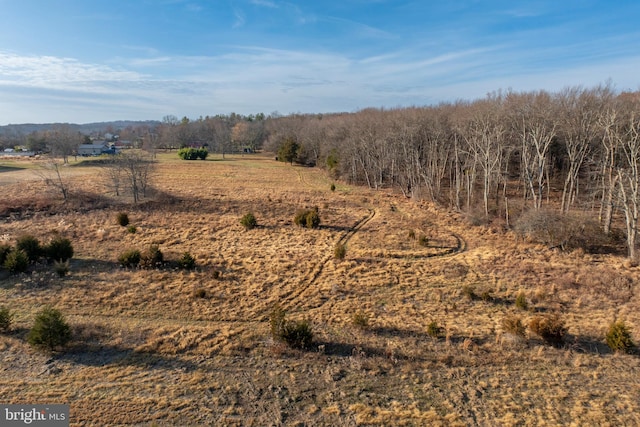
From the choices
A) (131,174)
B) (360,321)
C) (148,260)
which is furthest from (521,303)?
(131,174)

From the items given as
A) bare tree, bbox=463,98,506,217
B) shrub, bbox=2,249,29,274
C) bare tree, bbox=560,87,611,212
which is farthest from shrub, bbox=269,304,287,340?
bare tree, bbox=560,87,611,212

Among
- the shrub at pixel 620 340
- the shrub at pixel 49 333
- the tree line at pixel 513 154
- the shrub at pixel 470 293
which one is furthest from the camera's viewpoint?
the tree line at pixel 513 154

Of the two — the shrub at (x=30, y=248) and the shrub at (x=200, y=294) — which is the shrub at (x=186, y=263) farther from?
the shrub at (x=30, y=248)

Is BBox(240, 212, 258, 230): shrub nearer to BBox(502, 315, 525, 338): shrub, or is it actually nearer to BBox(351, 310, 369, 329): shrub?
BBox(351, 310, 369, 329): shrub

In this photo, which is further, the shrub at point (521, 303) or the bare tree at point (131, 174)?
the bare tree at point (131, 174)

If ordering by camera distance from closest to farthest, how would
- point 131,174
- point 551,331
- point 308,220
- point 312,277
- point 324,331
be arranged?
point 551,331 → point 324,331 → point 312,277 → point 308,220 → point 131,174

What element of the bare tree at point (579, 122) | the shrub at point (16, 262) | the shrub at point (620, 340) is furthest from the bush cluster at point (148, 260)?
the bare tree at point (579, 122)

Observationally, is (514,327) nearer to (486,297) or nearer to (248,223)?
(486,297)
